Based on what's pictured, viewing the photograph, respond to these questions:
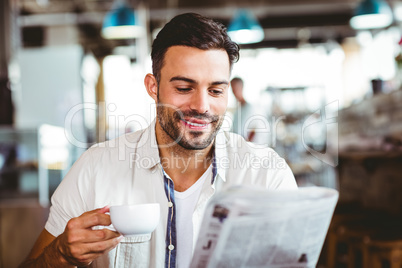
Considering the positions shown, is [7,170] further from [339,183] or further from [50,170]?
[339,183]

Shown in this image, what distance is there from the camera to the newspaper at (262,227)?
35.2 inches

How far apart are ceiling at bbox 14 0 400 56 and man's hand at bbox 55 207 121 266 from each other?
22.1 ft

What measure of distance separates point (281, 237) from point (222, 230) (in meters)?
0.15

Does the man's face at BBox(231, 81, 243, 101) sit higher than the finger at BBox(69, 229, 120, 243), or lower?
higher

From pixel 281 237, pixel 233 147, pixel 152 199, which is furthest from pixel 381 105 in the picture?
pixel 281 237

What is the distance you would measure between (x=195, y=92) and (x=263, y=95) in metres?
7.16

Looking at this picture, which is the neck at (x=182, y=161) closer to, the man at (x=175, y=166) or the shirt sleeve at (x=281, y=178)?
the man at (x=175, y=166)

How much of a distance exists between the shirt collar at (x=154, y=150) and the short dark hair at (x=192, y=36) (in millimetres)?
226

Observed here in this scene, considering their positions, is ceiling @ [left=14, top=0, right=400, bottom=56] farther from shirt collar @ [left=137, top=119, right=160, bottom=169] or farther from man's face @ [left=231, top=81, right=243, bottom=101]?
shirt collar @ [left=137, top=119, right=160, bottom=169]

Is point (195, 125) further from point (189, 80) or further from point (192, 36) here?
point (192, 36)

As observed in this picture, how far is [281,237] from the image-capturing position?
3.16ft

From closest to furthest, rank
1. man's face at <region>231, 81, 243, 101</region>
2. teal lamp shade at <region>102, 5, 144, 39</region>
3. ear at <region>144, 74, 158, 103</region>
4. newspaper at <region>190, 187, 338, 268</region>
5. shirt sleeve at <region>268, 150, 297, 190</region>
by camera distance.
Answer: newspaper at <region>190, 187, 338, 268</region> < shirt sleeve at <region>268, 150, 297, 190</region> < ear at <region>144, 74, 158, 103</region> < man's face at <region>231, 81, 243, 101</region> < teal lamp shade at <region>102, 5, 144, 39</region>

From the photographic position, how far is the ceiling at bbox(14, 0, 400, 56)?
821cm

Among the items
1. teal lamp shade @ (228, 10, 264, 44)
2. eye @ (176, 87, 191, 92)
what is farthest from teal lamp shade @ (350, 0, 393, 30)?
eye @ (176, 87, 191, 92)
